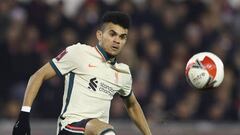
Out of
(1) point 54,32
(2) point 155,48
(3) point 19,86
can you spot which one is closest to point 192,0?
(2) point 155,48

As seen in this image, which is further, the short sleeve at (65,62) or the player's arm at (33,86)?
the short sleeve at (65,62)

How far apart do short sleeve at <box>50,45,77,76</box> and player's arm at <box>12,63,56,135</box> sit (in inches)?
2.1

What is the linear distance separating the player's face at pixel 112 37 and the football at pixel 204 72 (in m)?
0.82

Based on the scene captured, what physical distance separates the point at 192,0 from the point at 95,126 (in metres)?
7.55

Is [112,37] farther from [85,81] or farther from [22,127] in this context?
[22,127]

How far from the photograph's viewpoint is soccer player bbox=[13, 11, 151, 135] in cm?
756

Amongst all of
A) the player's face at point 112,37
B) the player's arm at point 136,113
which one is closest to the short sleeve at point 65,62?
the player's face at point 112,37

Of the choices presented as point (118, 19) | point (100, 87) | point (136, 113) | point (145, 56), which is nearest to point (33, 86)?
point (100, 87)

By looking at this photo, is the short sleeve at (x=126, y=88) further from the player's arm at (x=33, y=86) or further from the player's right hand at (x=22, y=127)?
the player's right hand at (x=22, y=127)

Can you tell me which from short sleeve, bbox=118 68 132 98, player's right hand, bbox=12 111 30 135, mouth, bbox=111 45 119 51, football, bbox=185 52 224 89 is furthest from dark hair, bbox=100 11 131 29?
player's right hand, bbox=12 111 30 135

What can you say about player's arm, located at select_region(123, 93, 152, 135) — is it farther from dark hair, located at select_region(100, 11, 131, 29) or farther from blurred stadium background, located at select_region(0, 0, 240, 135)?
blurred stadium background, located at select_region(0, 0, 240, 135)

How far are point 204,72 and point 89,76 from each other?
1170 mm

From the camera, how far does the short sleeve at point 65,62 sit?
7.60m

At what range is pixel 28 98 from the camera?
7305mm
